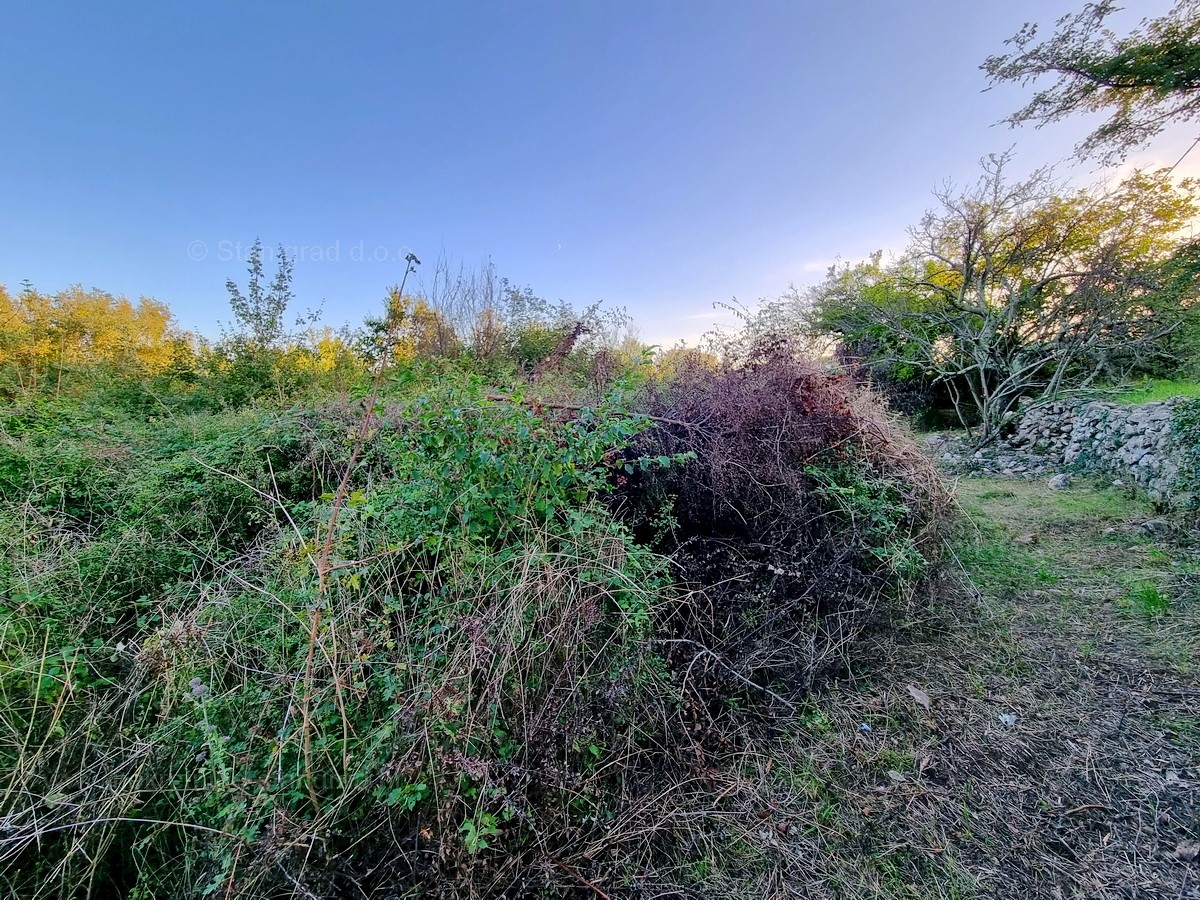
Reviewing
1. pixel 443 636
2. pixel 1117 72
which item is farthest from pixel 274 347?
pixel 1117 72

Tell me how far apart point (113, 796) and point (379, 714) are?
70 cm

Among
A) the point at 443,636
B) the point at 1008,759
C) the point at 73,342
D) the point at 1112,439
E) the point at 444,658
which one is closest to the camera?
the point at 444,658

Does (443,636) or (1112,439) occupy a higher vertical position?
(443,636)

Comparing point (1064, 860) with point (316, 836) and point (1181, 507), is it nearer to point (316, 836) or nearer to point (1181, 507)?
point (316, 836)

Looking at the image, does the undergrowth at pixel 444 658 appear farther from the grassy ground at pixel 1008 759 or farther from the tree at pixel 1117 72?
the tree at pixel 1117 72

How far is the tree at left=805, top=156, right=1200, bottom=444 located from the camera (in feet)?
26.1

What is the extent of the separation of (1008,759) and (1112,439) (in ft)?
23.9

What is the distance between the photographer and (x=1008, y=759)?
1.83 metres

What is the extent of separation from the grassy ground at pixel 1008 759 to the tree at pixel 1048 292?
594 centimetres

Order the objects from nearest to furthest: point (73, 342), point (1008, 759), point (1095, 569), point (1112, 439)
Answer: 1. point (1008, 759)
2. point (1095, 569)
3. point (1112, 439)
4. point (73, 342)

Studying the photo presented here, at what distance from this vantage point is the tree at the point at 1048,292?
26.1ft

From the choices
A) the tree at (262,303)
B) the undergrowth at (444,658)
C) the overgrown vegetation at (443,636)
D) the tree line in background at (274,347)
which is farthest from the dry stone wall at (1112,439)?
the tree at (262,303)

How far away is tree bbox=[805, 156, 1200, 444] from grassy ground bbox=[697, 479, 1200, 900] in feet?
19.5

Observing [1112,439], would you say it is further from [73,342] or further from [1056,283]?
[73,342]
